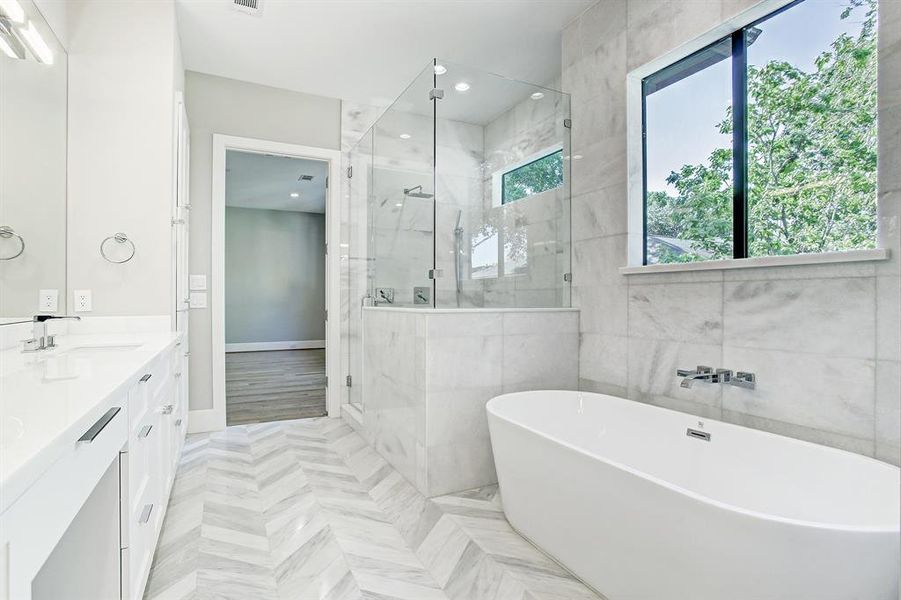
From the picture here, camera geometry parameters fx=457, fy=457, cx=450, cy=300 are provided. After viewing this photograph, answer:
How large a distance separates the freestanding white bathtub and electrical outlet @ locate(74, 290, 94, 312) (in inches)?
85.5

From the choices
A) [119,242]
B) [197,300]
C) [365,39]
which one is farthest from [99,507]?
[365,39]

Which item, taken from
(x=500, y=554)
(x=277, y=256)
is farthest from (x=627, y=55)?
(x=277, y=256)

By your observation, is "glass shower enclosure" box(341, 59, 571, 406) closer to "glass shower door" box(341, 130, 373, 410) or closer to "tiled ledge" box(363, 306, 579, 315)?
"tiled ledge" box(363, 306, 579, 315)

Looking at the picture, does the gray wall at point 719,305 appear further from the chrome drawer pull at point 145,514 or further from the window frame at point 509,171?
the chrome drawer pull at point 145,514

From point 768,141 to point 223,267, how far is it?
→ 11.7 ft

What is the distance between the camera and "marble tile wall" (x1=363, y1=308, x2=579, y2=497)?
2367mm

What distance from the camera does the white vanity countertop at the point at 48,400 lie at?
59 centimetres

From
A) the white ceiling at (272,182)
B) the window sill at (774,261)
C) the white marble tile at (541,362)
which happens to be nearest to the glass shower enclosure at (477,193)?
the white marble tile at (541,362)

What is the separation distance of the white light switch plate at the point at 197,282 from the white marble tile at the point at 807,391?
137 inches

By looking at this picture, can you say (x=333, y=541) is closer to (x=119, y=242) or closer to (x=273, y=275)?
(x=119, y=242)

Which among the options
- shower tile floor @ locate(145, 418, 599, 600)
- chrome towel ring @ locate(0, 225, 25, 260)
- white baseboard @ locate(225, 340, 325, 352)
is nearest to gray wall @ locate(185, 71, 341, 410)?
Answer: shower tile floor @ locate(145, 418, 599, 600)

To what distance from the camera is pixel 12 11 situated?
1.75m

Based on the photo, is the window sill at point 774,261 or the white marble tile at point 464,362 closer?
the window sill at point 774,261

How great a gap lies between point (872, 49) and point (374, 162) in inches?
109
